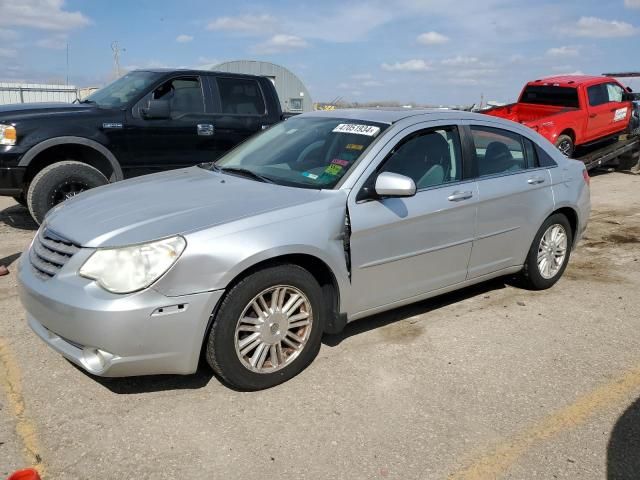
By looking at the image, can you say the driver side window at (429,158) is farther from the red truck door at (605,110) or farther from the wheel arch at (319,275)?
the red truck door at (605,110)

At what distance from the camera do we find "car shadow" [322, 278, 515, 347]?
4016mm

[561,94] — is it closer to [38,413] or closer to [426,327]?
[426,327]

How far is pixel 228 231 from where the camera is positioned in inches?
116

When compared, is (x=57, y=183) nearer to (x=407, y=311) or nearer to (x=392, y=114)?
(x=392, y=114)

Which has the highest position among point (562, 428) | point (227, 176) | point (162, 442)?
point (227, 176)

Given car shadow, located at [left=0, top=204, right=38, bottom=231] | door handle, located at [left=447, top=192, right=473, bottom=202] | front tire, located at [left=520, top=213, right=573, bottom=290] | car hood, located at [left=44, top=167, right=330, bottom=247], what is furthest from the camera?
car shadow, located at [left=0, top=204, right=38, bottom=231]

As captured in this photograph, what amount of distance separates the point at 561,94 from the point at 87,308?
11.9 m

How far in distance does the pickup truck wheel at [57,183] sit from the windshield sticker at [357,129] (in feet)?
11.4

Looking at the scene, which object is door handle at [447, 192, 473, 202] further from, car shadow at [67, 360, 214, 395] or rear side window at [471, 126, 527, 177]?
car shadow at [67, 360, 214, 395]

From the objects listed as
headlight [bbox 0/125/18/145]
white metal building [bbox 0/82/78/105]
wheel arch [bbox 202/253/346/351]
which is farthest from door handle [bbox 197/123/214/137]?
white metal building [bbox 0/82/78/105]

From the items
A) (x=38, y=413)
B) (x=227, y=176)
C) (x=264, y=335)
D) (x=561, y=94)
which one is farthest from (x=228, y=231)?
(x=561, y=94)

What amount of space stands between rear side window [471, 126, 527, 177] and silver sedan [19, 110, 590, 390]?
1 cm

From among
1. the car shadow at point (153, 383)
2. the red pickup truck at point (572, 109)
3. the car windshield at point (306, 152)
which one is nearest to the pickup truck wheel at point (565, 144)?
the red pickup truck at point (572, 109)

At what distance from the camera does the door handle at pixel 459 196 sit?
13.0 feet
